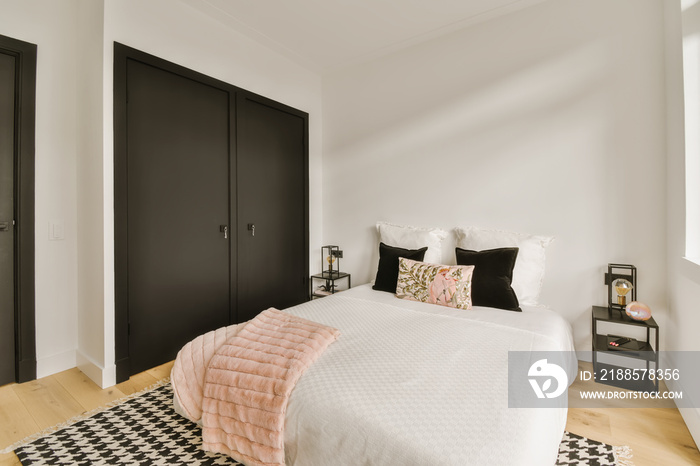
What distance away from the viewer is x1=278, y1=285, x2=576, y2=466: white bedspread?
1.04m

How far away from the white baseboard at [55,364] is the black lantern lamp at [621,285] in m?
3.76

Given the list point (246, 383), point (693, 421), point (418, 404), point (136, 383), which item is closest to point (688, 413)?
point (693, 421)

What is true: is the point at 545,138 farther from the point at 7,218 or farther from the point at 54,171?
the point at 7,218

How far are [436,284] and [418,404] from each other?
138 cm

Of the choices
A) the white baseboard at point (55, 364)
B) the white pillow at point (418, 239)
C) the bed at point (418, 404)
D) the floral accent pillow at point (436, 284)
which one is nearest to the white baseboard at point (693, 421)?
the bed at point (418, 404)

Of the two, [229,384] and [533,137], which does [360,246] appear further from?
[229,384]

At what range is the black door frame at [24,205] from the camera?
87.7 inches

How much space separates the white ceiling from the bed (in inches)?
95.3

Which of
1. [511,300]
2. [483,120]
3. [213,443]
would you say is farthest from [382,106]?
[213,443]

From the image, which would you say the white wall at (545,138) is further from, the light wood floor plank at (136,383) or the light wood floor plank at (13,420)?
the light wood floor plank at (13,420)

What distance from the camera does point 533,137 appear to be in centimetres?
265

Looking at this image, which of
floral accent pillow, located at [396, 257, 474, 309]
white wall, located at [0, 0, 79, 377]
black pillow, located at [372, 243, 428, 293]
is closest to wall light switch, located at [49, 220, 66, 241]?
white wall, located at [0, 0, 79, 377]

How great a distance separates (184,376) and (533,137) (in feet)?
9.17

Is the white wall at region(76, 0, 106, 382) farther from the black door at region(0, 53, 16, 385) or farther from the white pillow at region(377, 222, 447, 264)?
the white pillow at region(377, 222, 447, 264)
